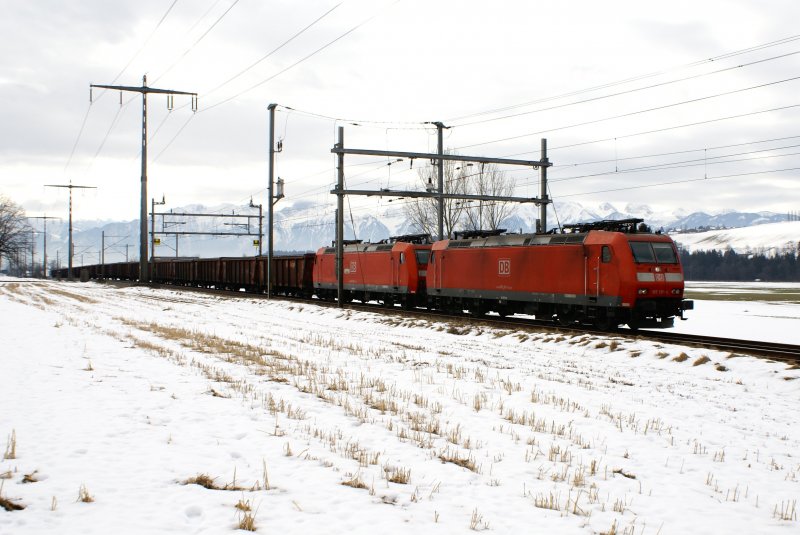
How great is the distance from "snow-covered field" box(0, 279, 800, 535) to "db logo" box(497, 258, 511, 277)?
955 cm

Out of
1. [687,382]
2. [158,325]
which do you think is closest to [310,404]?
[687,382]

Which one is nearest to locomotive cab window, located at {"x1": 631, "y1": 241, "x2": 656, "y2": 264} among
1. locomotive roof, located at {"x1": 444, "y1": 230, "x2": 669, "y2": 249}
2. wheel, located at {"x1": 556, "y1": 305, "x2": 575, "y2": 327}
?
locomotive roof, located at {"x1": 444, "y1": 230, "x2": 669, "y2": 249}

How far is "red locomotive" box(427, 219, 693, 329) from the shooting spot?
68.5 ft

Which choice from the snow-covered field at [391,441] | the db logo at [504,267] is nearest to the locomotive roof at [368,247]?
the db logo at [504,267]

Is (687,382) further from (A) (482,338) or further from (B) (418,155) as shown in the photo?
(B) (418,155)

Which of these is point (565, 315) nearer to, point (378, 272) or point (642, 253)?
point (642, 253)

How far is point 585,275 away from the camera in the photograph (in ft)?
71.9

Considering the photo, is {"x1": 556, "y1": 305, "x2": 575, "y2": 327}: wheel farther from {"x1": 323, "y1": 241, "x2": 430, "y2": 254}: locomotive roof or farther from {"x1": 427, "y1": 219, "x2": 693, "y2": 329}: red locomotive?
{"x1": 323, "y1": 241, "x2": 430, "y2": 254}: locomotive roof

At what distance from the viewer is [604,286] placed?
21266 mm

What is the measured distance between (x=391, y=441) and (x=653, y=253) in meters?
A: 15.6

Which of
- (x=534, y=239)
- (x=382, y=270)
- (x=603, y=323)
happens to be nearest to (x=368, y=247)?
(x=382, y=270)

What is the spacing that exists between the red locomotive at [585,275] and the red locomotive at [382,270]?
191 inches

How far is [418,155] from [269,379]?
65.7 feet

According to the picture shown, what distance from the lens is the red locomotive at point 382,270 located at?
1277 inches
